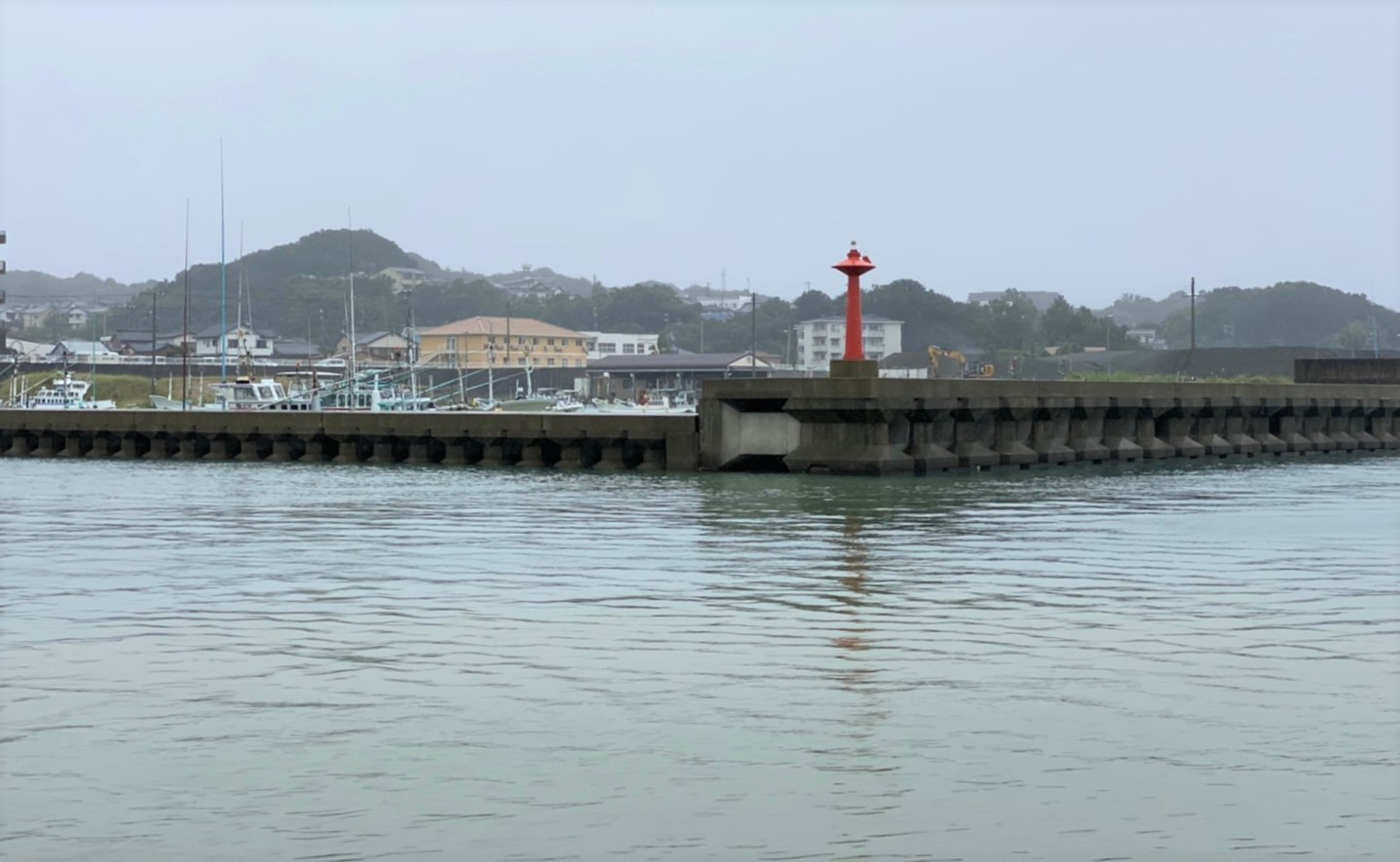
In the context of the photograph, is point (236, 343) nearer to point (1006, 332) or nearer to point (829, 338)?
point (829, 338)

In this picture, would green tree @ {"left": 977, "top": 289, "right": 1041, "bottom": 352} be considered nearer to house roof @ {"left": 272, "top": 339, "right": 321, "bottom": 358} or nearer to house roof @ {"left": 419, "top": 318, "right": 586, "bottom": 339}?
house roof @ {"left": 419, "top": 318, "right": 586, "bottom": 339}

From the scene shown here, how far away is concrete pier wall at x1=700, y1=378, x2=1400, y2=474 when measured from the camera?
28.9m

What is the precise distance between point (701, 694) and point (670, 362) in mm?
134703

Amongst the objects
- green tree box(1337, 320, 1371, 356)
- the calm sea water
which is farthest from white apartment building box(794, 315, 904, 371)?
the calm sea water

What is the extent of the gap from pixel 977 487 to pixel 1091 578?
12.2 meters

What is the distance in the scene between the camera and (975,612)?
44.1 ft

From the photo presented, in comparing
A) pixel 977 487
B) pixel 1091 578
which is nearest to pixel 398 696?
pixel 1091 578

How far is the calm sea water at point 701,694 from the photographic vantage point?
24.5 ft

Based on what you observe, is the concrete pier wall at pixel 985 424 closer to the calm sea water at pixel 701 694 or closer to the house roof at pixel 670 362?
the calm sea water at pixel 701 694

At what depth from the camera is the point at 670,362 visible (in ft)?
475

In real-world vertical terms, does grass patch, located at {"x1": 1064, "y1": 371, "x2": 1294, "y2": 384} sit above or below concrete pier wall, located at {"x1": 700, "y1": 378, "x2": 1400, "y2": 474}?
above

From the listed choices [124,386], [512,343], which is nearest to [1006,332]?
[512,343]

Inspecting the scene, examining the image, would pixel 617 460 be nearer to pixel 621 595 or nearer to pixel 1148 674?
pixel 621 595

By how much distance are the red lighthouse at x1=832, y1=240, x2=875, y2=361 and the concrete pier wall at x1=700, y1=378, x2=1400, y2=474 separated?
0.64 meters
